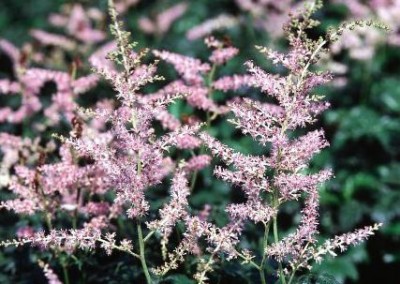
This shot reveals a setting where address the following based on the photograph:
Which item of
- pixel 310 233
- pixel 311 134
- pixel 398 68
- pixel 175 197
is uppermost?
pixel 398 68

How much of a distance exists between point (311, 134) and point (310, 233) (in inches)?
23.0

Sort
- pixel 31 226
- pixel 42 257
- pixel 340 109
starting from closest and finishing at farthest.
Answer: pixel 42 257 → pixel 31 226 → pixel 340 109

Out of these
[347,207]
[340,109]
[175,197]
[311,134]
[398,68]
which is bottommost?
[175,197]

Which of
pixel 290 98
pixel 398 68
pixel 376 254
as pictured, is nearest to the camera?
pixel 290 98

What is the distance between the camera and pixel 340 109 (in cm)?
855

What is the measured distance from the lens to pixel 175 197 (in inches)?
140

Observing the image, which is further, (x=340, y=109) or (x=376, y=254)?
(x=340, y=109)

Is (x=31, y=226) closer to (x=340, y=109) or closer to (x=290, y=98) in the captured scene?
(x=290, y=98)

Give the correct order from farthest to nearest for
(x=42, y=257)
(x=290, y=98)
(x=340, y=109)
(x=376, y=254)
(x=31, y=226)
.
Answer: (x=340, y=109), (x=376, y=254), (x=31, y=226), (x=42, y=257), (x=290, y=98)

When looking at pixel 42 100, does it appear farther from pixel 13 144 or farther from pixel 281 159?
pixel 281 159

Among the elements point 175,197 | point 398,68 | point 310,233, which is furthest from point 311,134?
point 398,68

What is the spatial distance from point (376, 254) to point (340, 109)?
8.73 feet

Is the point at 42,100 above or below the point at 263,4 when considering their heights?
below

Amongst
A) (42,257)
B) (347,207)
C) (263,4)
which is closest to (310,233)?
(42,257)
